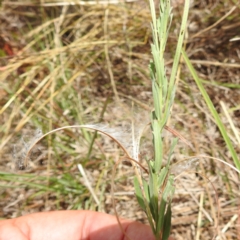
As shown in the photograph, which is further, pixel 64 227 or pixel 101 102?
pixel 101 102

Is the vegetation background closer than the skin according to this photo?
No

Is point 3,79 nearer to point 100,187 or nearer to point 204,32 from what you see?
point 100,187

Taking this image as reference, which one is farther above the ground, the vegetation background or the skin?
the vegetation background

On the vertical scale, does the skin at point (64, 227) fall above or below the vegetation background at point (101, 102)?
below

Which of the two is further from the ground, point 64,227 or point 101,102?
point 101,102
